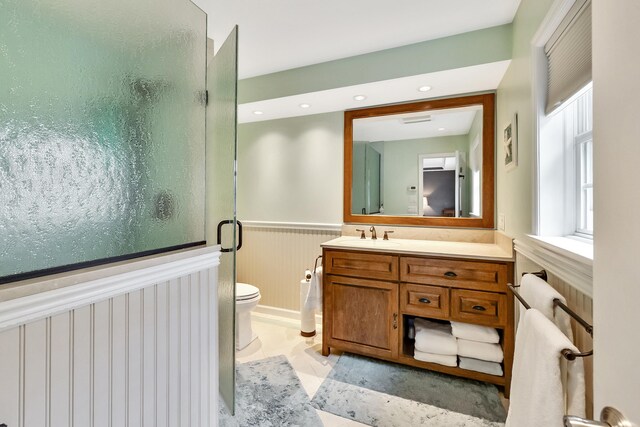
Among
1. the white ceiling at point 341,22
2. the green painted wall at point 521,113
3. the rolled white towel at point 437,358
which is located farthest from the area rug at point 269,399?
→ the white ceiling at point 341,22

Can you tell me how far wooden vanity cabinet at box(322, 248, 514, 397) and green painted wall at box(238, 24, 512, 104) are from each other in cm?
133

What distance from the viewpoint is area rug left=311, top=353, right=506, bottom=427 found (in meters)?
1.61

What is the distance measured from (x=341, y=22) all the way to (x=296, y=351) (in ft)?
8.05

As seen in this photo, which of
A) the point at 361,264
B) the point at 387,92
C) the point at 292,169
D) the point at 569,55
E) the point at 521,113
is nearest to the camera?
the point at 569,55

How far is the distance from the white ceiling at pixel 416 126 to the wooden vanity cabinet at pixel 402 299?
117 centimetres

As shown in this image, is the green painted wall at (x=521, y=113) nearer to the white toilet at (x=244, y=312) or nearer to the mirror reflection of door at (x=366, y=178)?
the mirror reflection of door at (x=366, y=178)

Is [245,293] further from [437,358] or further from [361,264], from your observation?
[437,358]

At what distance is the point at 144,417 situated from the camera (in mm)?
977

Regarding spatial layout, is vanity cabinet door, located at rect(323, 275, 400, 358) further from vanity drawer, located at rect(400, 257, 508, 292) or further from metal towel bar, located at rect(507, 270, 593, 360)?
metal towel bar, located at rect(507, 270, 593, 360)

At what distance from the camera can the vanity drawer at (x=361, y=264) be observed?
6.70 ft

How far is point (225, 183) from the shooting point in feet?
5.24

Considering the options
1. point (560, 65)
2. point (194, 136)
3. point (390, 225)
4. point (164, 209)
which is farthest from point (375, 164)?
point (164, 209)

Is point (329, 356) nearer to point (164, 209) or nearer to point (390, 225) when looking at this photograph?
point (390, 225)

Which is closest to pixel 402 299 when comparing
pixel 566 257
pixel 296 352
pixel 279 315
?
pixel 296 352
